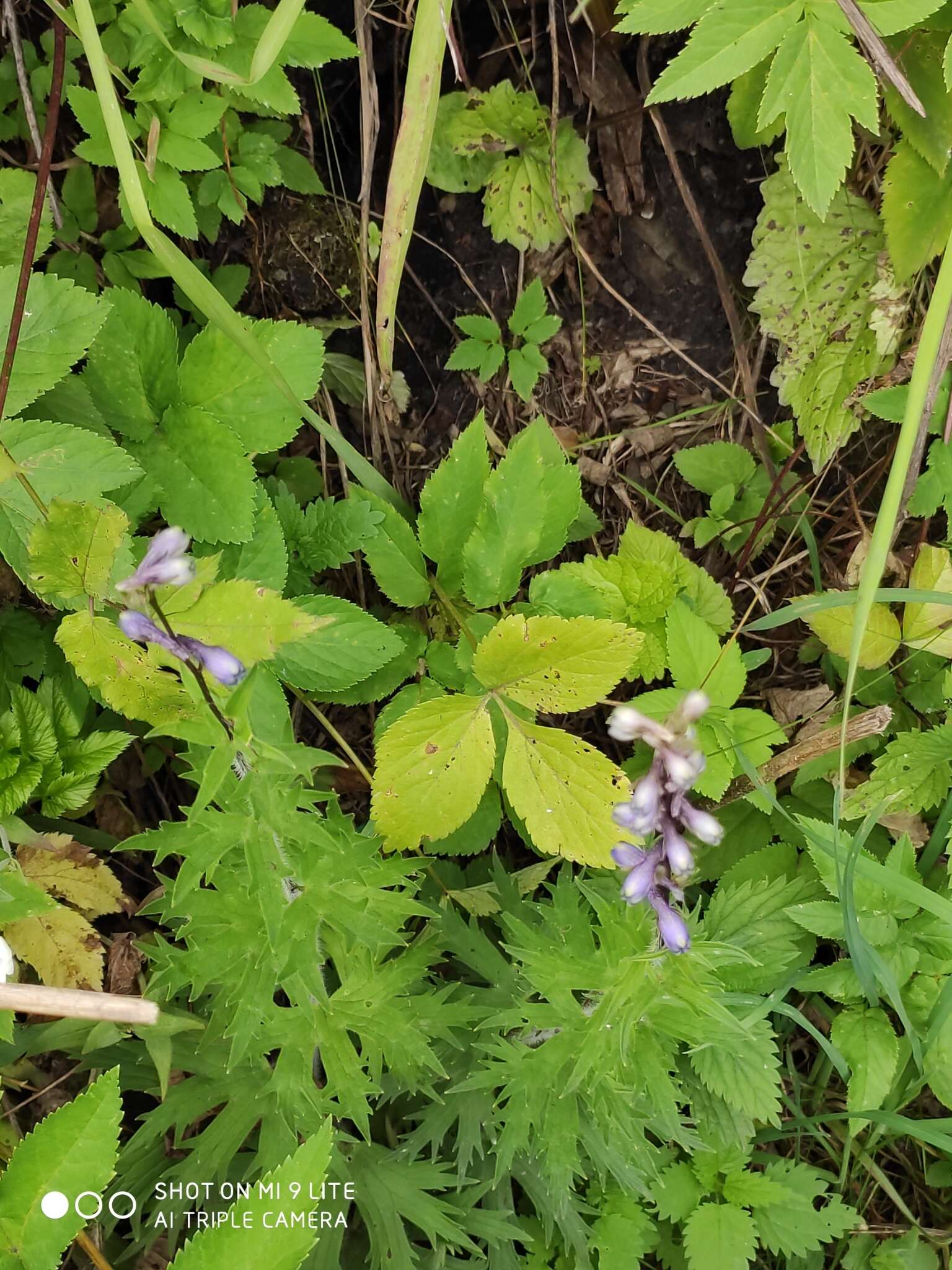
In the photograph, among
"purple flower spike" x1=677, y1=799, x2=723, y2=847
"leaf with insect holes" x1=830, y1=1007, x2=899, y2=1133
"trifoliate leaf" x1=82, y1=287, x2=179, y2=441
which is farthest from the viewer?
"leaf with insect holes" x1=830, y1=1007, x2=899, y2=1133

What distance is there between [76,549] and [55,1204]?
0.99 meters

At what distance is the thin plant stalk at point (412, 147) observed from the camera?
172 cm

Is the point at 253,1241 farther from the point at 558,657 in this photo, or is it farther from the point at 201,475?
the point at 201,475

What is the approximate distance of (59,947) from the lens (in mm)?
1927

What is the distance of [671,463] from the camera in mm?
2613

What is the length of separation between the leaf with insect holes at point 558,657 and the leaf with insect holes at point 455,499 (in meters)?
0.38

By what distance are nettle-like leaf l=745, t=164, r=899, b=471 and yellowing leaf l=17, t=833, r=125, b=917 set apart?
2090 millimetres

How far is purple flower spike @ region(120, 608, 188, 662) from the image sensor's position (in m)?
1.17

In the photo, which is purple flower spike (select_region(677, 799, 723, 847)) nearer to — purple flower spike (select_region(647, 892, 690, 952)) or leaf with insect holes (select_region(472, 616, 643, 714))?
purple flower spike (select_region(647, 892, 690, 952))

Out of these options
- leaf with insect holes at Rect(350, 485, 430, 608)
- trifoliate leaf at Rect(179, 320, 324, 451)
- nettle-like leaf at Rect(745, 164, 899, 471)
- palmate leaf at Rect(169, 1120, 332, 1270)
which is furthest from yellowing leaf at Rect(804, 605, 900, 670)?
palmate leaf at Rect(169, 1120, 332, 1270)

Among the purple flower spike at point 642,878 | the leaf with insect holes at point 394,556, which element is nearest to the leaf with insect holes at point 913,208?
the leaf with insect holes at point 394,556

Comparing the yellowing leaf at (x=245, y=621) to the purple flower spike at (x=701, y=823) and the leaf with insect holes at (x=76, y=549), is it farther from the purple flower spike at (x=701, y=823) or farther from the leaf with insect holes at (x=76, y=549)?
the purple flower spike at (x=701, y=823)

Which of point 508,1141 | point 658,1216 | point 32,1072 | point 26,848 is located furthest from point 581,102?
point 658,1216

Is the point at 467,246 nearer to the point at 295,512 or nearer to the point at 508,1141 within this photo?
the point at 295,512
